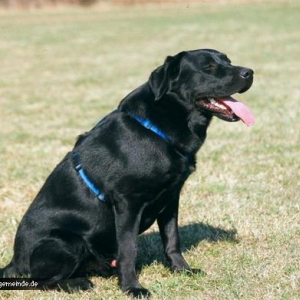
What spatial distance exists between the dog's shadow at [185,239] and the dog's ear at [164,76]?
1375 mm

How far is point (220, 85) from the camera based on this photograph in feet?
15.0

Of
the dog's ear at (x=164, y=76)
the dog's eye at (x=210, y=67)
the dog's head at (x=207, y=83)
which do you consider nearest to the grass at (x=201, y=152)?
the dog's head at (x=207, y=83)

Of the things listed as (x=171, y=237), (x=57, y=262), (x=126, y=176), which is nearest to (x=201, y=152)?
(x=171, y=237)

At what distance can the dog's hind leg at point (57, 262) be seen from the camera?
442cm

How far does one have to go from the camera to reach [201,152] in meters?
8.62

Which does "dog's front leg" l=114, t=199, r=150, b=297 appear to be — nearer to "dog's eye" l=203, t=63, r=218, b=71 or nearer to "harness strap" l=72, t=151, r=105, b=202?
"harness strap" l=72, t=151, r=105, b=202

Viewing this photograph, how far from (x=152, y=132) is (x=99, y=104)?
8554 millimetres

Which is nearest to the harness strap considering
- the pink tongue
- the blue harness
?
the blue harness

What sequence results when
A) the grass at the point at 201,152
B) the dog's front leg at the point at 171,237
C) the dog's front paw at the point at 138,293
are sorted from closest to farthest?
the dog's front paw at the point at 138,293 → the grass at the point at 201,152 → the dog's front leg at the point at 171,237

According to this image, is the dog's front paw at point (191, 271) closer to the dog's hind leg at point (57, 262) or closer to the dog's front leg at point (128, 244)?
the dog's front leg at point (128, 244)

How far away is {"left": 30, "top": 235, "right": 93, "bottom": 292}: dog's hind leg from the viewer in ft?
14.5

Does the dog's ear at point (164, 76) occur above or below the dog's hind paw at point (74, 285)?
above

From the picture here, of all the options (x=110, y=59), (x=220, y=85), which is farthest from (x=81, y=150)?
(x=110, y=59)

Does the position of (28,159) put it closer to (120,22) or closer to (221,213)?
(221,213)
